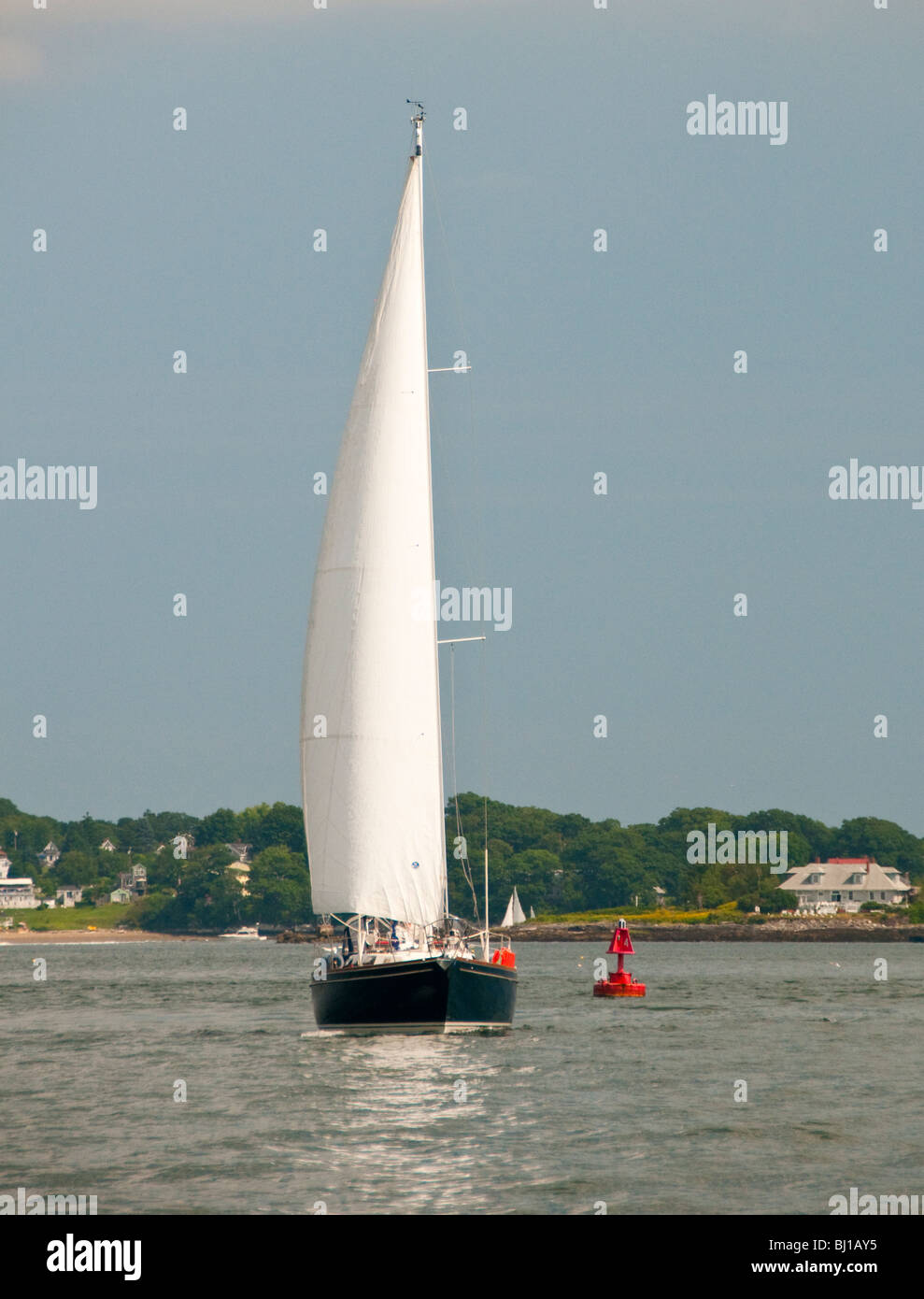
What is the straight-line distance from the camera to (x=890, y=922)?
174 m

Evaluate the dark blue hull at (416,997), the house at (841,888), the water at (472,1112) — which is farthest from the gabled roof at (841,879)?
the dark blue hull at (416,997)

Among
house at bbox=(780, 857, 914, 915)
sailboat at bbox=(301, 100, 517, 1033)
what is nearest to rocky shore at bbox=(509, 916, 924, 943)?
house at bbox=(780, 857, 914, 915)

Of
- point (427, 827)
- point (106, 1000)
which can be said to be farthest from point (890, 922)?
point (427, 827)

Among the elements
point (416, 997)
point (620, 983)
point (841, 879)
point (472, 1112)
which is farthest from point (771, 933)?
point (472, 1112)

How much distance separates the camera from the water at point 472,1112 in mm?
23547

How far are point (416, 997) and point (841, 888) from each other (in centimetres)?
16243

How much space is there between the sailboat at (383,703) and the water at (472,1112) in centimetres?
212

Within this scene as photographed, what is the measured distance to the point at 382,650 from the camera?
43.6 meters

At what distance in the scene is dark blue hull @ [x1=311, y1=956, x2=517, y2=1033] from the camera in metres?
39.2

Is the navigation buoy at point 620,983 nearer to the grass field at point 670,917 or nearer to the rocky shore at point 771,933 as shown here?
the rocky shore at point 771,933

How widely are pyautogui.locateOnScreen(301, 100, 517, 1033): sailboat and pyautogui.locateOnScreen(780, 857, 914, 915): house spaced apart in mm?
153004

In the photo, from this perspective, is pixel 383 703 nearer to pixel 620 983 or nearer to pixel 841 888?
pixel 620 983

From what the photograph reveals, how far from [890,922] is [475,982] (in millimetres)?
141900
